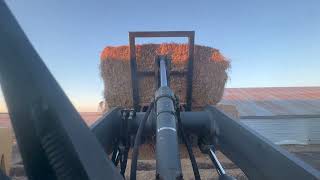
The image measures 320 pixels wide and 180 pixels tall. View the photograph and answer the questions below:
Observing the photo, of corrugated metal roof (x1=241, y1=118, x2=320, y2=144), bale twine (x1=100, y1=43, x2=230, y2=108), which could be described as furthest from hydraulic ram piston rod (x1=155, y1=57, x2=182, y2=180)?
corrugated metal roof (x1=241, y1=118, x2=320, y2=144)

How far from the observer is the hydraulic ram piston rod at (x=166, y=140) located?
1797 millimetres

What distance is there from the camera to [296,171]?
1954 mm

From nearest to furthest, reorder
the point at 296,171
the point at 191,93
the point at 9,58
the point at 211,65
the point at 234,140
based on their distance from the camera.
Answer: the point at 9,58 → the point at 296,171 → the point at 234,140 → the point at 191,93 → the point at 211,65

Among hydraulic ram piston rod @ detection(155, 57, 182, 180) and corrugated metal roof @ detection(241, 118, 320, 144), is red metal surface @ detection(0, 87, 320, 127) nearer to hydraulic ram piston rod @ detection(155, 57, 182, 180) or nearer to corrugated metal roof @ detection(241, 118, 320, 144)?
corrugated metal roof @ detection(241, 118, 320, 144)

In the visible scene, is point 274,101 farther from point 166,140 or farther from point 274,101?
point 166,140

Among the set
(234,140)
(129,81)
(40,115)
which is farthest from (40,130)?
(129,81)

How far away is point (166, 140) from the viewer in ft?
6.58

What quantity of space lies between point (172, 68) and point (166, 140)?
2.25m

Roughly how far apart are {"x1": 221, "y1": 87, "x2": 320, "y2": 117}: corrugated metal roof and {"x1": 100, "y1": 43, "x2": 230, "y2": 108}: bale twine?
47.0 ft

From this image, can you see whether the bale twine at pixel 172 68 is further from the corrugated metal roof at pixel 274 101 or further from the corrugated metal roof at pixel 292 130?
the corrugated metal roof at pixel 292 130

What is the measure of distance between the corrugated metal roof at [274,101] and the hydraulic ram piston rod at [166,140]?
53.9 ft

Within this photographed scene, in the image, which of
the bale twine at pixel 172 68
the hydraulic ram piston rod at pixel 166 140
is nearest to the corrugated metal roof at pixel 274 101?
the bale twine at pixel 172 68

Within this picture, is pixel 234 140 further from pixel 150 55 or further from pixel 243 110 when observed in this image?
pixel 243 110

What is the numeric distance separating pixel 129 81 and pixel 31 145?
337cm
